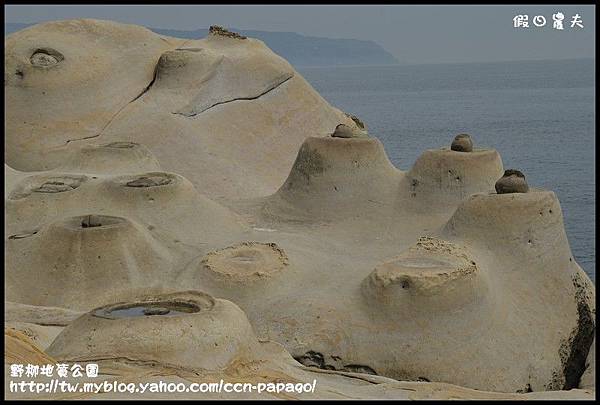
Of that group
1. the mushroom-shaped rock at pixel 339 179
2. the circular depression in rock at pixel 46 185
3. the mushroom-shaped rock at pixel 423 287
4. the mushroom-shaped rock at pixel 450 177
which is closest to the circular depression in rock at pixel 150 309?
the mushroom-shaped rock at pixel 423 287

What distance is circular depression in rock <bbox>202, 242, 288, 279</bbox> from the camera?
39.3ft

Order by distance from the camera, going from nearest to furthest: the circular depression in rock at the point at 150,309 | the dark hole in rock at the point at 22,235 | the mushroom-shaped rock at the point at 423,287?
the circular depression in rock at the point at 150,309 → the mushroom-shaped rock at the point at 423,287 → the dark hole in rock at the point at 22,235

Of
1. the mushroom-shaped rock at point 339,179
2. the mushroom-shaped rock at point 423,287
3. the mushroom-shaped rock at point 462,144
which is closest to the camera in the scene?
the mushroom-shaped rock at point 423,287

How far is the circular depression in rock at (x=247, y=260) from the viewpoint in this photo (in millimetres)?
11969

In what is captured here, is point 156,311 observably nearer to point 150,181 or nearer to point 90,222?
point 90,222

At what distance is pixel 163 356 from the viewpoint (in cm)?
793

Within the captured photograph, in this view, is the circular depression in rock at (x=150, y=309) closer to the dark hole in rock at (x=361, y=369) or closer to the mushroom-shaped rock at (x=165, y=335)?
the mushroom-shaped rock at (x=165, y=335)

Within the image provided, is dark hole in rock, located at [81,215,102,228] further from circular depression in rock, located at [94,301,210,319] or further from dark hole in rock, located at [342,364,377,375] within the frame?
dark hole in rock, located at [342,364,377,375]

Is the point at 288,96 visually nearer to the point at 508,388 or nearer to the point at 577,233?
the point at 577,233

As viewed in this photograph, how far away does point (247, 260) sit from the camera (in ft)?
40.5

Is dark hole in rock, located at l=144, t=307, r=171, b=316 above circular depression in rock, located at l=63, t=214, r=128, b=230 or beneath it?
above

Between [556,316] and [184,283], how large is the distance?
467cm

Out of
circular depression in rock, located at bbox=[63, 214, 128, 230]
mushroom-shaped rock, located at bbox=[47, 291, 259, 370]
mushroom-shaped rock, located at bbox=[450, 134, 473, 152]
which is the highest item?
mushroom-shaped rock, located at bbox=[450, 134, 473, 152]

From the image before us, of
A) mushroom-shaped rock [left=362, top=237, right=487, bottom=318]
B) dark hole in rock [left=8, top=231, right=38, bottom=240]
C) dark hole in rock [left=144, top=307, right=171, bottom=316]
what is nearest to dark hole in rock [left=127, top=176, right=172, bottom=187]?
dark hole in rock [left=8, top=231, right=38, bottom=240]
